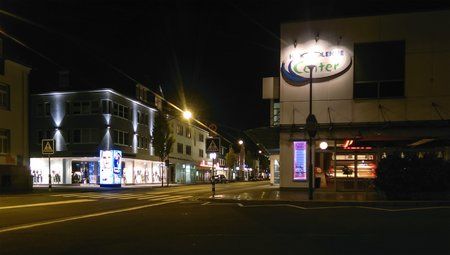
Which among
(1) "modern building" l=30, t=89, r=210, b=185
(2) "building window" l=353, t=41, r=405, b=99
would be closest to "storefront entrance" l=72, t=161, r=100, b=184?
(1) "modern building" l=30, t=89, r=210, b=185

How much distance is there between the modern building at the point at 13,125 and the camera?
37.8 metres

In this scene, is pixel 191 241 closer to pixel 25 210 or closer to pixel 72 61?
pixel 25 210

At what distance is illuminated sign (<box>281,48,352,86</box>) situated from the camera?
1180 inches

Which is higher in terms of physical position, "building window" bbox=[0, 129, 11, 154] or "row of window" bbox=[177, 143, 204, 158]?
"building window" bbox=[0, 129, 11, 154]

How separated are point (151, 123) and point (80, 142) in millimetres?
12995

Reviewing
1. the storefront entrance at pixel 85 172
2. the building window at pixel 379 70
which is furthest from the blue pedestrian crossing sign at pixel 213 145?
the storefront entrance at pixel 85 172

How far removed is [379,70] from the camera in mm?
29531

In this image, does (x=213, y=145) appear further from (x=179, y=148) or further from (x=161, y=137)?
(x=179, y=148)

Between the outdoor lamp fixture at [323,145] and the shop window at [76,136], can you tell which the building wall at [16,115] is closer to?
the shop window at [76,136]

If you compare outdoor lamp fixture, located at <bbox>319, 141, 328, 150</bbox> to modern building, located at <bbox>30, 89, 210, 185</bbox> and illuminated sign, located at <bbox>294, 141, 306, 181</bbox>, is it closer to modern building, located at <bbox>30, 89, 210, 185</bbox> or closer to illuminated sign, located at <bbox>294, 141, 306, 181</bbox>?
illuminated sign, located at <bbox>294, 141, 306, 181</bbox>

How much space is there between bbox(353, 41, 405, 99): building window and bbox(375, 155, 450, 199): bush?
714 cm

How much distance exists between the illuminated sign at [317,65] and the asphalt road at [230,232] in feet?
44.1

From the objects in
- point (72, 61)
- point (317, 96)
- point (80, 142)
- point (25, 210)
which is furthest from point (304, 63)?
point (72, 61)

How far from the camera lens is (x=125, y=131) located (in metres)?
55.4
